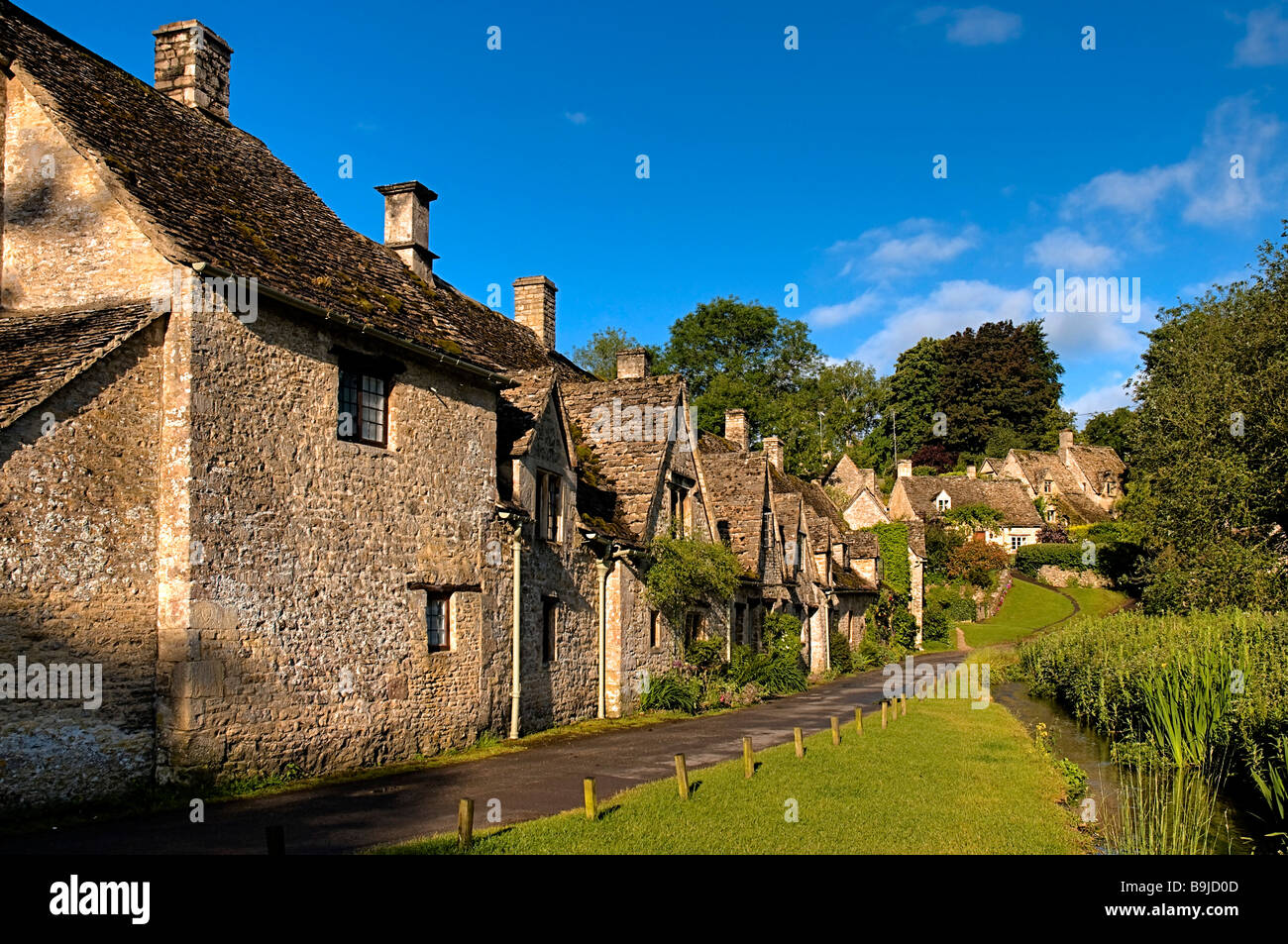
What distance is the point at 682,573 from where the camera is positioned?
80.3 ft

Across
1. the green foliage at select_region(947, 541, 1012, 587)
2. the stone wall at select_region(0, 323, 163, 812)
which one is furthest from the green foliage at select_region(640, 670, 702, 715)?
the green foliage at select_region(947, 541, 1012, 587)

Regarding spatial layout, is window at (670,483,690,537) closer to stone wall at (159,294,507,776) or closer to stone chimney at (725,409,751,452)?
stone wall at (159,294,507,776)

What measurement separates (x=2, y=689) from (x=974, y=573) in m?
55.5

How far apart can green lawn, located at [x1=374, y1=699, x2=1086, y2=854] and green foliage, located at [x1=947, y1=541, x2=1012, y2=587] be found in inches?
1738

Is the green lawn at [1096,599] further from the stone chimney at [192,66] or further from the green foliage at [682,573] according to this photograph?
the stone chimney at [192,66]

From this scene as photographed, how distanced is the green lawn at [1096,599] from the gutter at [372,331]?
43.5 meters

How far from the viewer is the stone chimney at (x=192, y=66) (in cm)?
1930

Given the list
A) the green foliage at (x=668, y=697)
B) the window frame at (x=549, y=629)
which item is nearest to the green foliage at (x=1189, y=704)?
the green foliage at (x=668, y=697)

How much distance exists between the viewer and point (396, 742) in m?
15.7

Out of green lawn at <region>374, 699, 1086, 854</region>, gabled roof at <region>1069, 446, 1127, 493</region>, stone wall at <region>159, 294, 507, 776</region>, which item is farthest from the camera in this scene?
gabled roof at <region>1069, 446, 1127, 493</region>

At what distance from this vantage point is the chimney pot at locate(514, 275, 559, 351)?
3080cm

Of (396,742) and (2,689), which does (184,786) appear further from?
(396,742)

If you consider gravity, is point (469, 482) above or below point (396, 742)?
above
